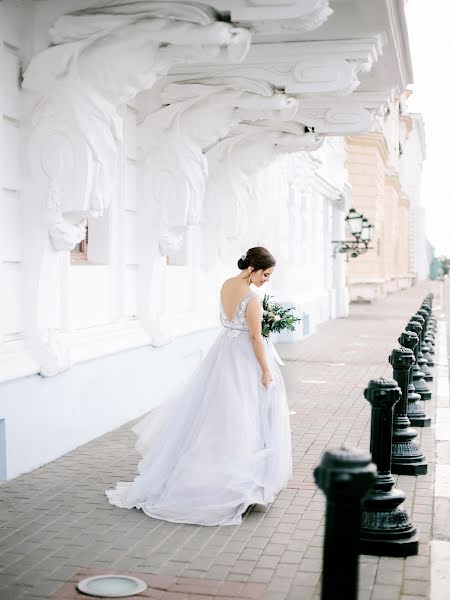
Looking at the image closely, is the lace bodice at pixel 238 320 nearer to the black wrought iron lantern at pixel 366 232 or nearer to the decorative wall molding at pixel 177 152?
the decorative wall molding at pixel 177 152

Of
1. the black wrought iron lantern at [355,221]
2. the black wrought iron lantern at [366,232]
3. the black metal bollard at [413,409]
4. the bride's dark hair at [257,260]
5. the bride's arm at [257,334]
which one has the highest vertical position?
the black wrought iron lantern at [355,221]

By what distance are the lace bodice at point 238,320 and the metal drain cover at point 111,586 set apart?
7.56ft

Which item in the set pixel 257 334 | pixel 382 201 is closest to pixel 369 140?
pixel 382 201

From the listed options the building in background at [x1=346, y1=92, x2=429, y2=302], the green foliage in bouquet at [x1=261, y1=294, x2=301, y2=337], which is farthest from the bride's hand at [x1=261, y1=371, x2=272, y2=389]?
the building in background at [x1=346, y1=92, x2=429, y2=302]

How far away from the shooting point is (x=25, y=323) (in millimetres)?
7629

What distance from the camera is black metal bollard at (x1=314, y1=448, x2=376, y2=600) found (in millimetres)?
3277

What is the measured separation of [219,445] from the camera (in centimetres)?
649

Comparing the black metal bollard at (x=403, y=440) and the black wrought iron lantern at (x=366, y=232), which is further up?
the black wrought iron lantern at (x=366, y=232)

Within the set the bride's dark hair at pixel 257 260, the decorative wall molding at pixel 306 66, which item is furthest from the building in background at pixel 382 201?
the bride's dark hair at pixel 257 260

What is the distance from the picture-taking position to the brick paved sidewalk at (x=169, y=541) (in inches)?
194

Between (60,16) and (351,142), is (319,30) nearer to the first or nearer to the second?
(60,16)

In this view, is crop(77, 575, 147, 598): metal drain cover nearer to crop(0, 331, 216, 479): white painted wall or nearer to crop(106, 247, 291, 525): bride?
crop(106, 247, 291, 525): bride

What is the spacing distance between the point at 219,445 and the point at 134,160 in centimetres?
457

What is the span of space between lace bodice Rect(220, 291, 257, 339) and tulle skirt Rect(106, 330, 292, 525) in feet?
0.15
